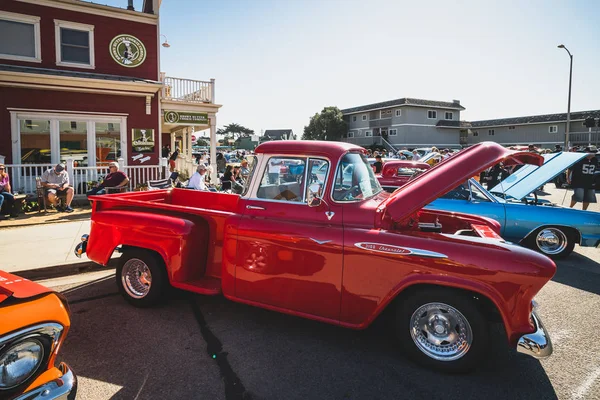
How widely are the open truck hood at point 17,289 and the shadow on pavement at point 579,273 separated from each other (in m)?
6.40

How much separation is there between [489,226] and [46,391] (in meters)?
4.35

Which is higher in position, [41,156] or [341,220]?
[41,156]

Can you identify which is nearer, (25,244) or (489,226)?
(489,226)

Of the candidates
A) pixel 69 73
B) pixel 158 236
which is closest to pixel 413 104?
pixel 69 73

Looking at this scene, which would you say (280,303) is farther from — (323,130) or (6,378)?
(323,130)

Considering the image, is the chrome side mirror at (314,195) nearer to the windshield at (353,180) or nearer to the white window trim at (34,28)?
the windshield at (353,180)

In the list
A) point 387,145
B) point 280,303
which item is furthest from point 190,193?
point 387,145

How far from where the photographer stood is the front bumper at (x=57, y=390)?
1846mm

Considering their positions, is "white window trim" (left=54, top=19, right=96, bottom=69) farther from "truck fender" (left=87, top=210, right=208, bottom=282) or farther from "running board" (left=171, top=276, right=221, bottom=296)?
"running board" (left=171, top=276, right=221, bottom=296)

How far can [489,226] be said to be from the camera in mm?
4320

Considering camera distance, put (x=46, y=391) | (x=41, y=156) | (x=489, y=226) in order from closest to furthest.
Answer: (x=46, y=391), (x=489, y=226), (x=41, y=156)

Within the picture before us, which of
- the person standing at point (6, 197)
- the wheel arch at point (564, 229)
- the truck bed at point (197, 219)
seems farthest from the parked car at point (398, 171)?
the person standing at point (6, 197)

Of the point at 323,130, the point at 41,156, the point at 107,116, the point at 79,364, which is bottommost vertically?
the point at 79,364

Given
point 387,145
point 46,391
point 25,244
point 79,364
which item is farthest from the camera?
point 387,145
